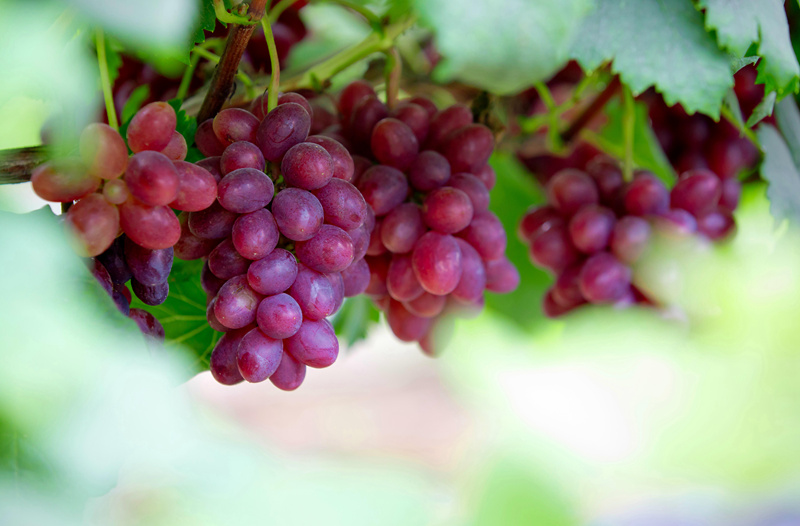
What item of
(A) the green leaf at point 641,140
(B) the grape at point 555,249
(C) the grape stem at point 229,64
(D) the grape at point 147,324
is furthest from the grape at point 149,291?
(A) the green leaf at point 641,140

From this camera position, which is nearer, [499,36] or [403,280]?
[499,36]

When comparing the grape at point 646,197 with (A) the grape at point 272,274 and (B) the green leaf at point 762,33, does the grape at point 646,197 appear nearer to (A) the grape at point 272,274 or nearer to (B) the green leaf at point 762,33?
(B) the green leaf at point 762,33

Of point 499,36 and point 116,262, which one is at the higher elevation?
point 499,36

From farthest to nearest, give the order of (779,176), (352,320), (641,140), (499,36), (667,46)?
(641,140), (352,320), (779,176), (667,46), (499,36)

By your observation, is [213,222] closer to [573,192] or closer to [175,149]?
[175,149]

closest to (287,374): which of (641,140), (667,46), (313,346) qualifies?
(313,346)

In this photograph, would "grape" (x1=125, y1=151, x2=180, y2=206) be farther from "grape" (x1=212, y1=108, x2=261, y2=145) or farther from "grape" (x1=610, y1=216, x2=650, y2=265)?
"grape" (x1=610, y1=216, x2=650, y2=265)
